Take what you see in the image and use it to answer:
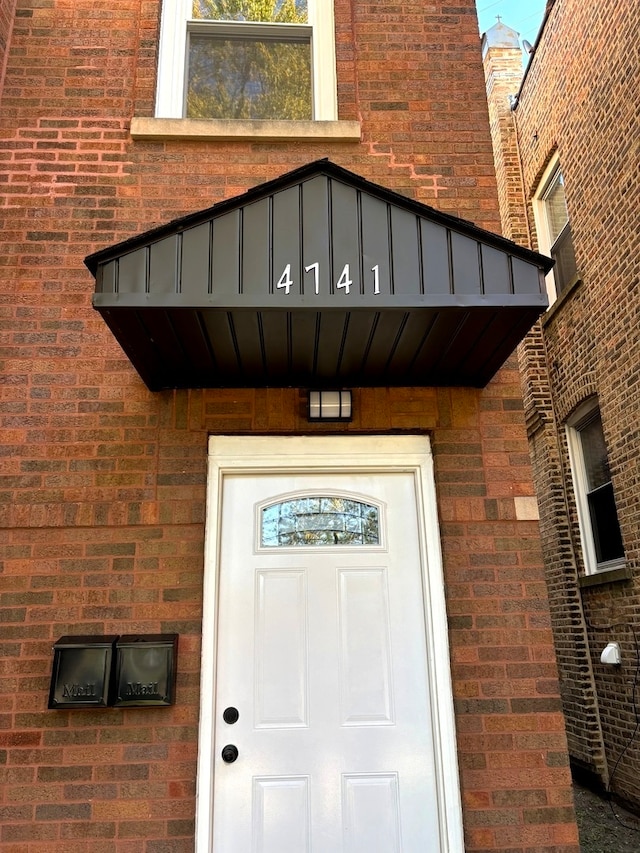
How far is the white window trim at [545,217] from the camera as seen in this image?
813 centimetres

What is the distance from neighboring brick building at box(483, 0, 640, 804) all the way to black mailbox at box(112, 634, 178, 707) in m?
4.29

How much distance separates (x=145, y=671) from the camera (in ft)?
10.3

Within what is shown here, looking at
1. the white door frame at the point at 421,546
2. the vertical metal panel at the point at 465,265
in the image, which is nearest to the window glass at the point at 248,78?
the vertical metal panel at the point at 465,265

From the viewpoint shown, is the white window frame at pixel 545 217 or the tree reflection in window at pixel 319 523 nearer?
the tree reflection in window at pixel 319 523

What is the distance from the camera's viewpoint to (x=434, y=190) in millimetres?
4031

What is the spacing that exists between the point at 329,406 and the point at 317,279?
2.88ft

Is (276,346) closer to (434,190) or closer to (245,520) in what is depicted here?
(245,520)

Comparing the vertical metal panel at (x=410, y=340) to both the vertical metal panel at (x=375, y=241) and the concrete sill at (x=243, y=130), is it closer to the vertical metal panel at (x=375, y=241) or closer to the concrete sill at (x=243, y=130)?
the vertical metal panel at (x=375, y=241)

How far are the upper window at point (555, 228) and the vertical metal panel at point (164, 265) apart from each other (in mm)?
5822

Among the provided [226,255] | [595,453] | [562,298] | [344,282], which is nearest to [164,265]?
[226,255]

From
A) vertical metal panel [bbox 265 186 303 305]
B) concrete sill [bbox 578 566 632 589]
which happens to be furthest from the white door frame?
concrete sill [bbox 578 566 632 589]

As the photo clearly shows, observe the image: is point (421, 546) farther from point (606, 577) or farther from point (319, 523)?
point (606, 577)

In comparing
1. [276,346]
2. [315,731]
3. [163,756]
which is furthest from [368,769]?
[276,346]

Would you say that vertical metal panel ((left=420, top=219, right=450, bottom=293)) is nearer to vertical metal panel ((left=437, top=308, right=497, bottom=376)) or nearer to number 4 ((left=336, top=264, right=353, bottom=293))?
vertical metal panel ((left=437, top=308, right=497, bottom=376))
